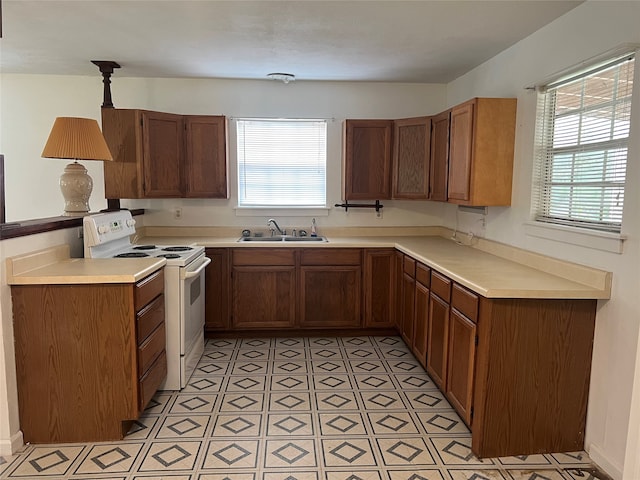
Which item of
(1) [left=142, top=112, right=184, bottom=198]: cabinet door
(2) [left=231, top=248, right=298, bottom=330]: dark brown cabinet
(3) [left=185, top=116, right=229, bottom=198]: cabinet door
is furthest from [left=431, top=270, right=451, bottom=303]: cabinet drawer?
(1) [left=142, top=112, right=184, bottom=198]: cabinet door

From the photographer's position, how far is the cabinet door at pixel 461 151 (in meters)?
3.21

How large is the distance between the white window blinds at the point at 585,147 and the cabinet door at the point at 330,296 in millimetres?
1696

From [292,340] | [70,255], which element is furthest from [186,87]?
[292,340]

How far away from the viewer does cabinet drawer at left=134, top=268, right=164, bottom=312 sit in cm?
245

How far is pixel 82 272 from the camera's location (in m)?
2.41

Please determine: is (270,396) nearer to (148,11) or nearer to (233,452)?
(233,452)

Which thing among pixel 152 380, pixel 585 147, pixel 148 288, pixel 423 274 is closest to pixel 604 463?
pixel 423 274

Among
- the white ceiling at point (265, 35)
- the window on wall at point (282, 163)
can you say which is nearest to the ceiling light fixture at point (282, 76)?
the white ceiling at point (265, 35)

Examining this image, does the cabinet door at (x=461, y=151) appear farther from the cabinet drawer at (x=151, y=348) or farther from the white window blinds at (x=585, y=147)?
the cabinet drawer at (x=151, y=348)

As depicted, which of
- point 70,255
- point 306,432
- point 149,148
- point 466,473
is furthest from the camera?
point 149,148

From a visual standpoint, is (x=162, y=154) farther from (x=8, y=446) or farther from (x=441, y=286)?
(x=441, y=286)

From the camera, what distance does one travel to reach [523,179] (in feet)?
9.96

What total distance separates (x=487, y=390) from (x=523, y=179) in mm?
1468

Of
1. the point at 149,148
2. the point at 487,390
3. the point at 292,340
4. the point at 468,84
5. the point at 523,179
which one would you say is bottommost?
the point at 292,340
